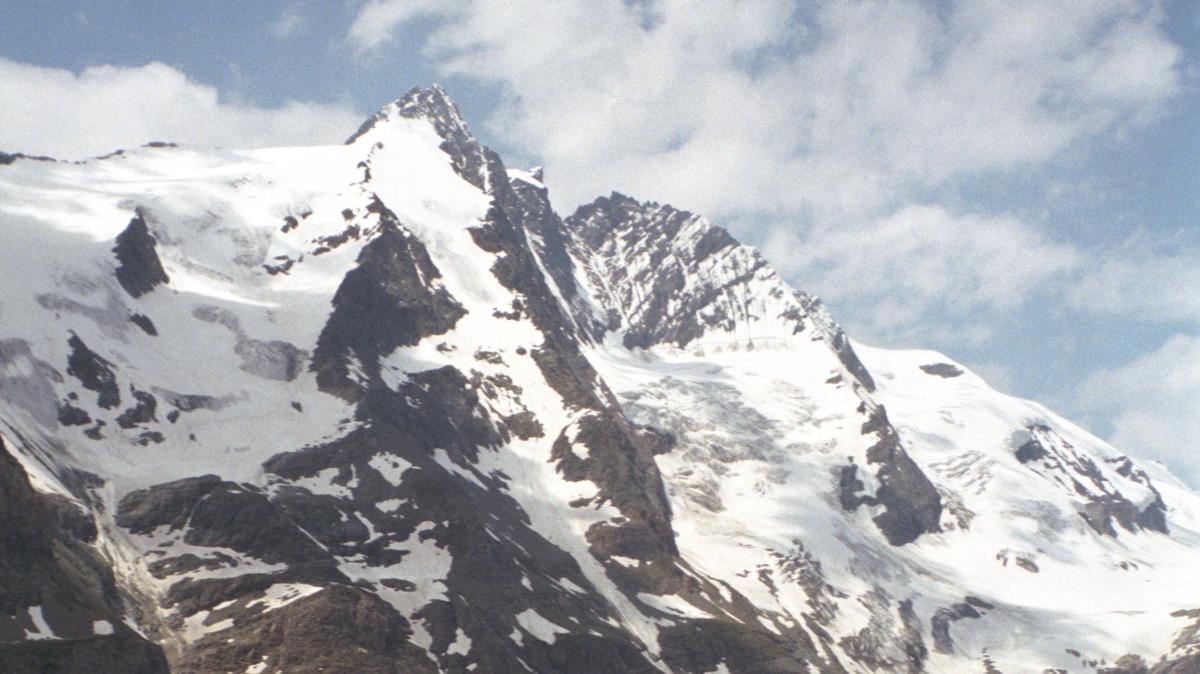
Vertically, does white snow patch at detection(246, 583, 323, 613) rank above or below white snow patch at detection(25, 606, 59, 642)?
above

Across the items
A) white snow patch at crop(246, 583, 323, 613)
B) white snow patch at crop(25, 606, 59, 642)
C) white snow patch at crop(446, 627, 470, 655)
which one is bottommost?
white snow patch at crop(25, 606, 59, 642)

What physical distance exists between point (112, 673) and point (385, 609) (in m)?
46.4

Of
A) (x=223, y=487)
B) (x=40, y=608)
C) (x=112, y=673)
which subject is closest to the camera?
(x=112, y=673)

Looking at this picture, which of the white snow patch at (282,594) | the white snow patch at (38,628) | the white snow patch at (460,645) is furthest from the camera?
the white snow patch at (460,645)

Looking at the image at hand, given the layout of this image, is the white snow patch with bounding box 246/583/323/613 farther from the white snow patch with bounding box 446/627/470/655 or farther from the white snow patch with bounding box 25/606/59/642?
the white snow patch with bounding box 25/606/59/642

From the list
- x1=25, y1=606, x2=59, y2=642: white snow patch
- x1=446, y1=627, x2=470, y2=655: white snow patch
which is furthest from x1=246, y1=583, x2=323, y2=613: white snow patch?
x1=25, y1=606, x2=59, y2=642: white snow patch

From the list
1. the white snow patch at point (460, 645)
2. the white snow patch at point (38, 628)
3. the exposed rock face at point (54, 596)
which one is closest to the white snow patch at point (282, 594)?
the white snow patch at point (460, 645)

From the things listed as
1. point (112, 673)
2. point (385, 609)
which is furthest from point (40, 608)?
point (385, 609)

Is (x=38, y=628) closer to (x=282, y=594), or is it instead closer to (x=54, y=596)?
(x=54, y=596)

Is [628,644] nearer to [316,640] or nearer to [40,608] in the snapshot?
[316,640]

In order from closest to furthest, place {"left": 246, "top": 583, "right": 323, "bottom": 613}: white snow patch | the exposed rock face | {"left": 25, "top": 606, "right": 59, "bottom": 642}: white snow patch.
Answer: the exposed rock face
{"left": 25, "top": 606, "right": 59, "bottom": 642}: white snow patch
{"left": 246, "top": 583, "right": 323, "bottom": 613}: white snow patch

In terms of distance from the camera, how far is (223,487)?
622ft

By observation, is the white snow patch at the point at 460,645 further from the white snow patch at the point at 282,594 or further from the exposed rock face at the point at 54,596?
the exposed rock face at the point at 54,596

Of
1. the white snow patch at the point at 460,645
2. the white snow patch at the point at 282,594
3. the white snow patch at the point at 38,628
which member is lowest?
the white snow patch at the point at 38,628
